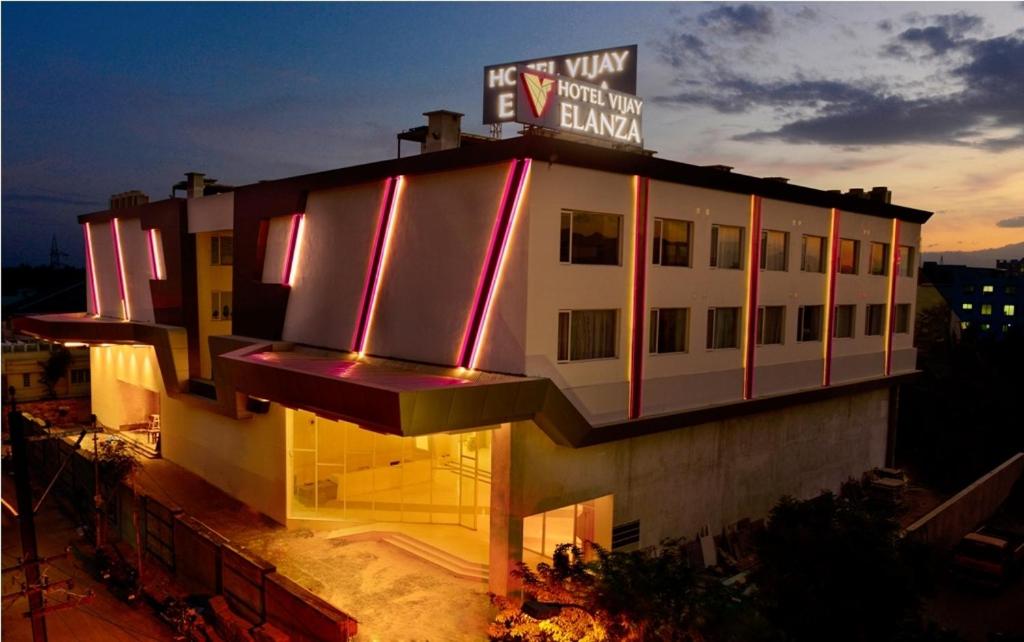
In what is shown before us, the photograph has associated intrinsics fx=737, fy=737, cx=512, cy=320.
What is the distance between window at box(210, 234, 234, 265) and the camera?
106ft

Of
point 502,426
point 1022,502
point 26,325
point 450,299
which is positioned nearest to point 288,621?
point 502,426

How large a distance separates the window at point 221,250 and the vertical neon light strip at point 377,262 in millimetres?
12478

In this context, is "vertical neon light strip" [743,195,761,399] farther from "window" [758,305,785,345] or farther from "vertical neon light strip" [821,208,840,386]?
"vertical neon light strip" [821,208,840,386]

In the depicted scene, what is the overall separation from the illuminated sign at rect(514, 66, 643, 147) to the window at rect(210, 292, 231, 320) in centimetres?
1864

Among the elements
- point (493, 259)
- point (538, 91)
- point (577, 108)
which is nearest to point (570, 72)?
point (577, 108)

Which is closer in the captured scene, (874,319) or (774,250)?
(774,250)

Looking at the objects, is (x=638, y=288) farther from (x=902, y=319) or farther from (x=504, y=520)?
(x=902, y=319)

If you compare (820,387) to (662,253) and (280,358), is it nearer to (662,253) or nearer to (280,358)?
(662,253)

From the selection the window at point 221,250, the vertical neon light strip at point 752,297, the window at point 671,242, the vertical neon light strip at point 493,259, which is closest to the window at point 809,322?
the vertical neon light strip at point 752,297

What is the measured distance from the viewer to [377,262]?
2231 centimetres

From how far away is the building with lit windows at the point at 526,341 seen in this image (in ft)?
61.2

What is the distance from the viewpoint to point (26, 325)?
1442 inches

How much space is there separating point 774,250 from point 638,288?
7.73m

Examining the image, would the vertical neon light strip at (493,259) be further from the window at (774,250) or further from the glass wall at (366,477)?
the window at (774,250)
